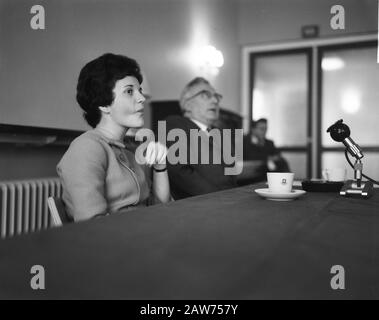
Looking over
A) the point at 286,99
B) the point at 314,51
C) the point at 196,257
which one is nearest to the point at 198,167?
the point at 196,257

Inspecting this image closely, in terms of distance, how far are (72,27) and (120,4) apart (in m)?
0.68

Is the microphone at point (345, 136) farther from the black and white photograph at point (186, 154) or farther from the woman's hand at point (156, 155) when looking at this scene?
the woman's hand at point (156, 155)

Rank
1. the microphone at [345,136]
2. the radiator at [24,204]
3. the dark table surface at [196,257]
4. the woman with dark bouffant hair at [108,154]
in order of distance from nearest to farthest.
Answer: the dark table surface at [196,257], the woman with dark bouffant hair at [108,154], the microphone at [345,136], the radiator at [24,204]

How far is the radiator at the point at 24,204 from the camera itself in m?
1.97

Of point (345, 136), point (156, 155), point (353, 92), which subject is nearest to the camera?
point (345, 136)

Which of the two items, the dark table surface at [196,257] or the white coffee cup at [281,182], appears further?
the white coffee cup at [281,182]

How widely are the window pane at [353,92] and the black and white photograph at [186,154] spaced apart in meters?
0.02

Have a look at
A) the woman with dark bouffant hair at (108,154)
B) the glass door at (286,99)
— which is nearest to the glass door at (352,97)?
the glass door at (286,99)

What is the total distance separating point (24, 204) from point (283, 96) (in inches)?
188

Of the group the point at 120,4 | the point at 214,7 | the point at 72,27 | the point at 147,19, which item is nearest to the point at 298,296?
the point at 72,27

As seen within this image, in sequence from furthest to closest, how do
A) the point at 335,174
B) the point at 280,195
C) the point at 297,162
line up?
the point at 297,162, the point at 335,174, the point at 280,195

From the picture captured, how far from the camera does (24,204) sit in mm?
2086

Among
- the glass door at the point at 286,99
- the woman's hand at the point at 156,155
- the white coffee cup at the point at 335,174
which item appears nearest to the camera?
the woman's hand at the point at 156,155

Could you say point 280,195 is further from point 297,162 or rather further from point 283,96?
point 283,96
